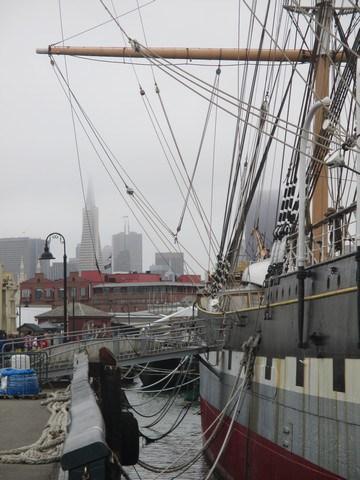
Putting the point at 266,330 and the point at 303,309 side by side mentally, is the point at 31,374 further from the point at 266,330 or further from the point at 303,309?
the point at 303,309

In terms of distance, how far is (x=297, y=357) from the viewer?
11.8 m

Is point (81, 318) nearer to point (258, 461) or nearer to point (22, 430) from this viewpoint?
point (258, 461)

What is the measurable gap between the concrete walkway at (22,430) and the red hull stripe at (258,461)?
137 inches

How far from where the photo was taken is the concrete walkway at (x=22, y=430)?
8.37 meters

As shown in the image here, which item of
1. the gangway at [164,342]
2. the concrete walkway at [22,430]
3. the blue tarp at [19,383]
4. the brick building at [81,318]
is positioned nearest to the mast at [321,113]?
the gangway at [164,342]

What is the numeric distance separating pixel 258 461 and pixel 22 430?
167 inches

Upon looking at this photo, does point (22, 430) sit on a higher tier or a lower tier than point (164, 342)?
lower

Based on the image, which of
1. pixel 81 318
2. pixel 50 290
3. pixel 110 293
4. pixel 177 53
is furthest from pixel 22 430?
pixel 50 290

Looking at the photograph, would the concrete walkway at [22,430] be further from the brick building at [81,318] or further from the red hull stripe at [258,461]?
the brick building at [81,318]

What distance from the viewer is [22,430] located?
39.0 ft

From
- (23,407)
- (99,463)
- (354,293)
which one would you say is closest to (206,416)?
(23,407)

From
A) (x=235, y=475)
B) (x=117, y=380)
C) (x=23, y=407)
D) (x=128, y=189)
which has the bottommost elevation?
(x=235, y=475)

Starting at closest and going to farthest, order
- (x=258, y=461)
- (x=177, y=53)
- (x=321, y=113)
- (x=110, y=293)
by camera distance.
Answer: (x=258, y=461) → (x=321, y=113) → (x=177, y=53) → (x=110, y=293)

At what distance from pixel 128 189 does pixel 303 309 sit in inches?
426
